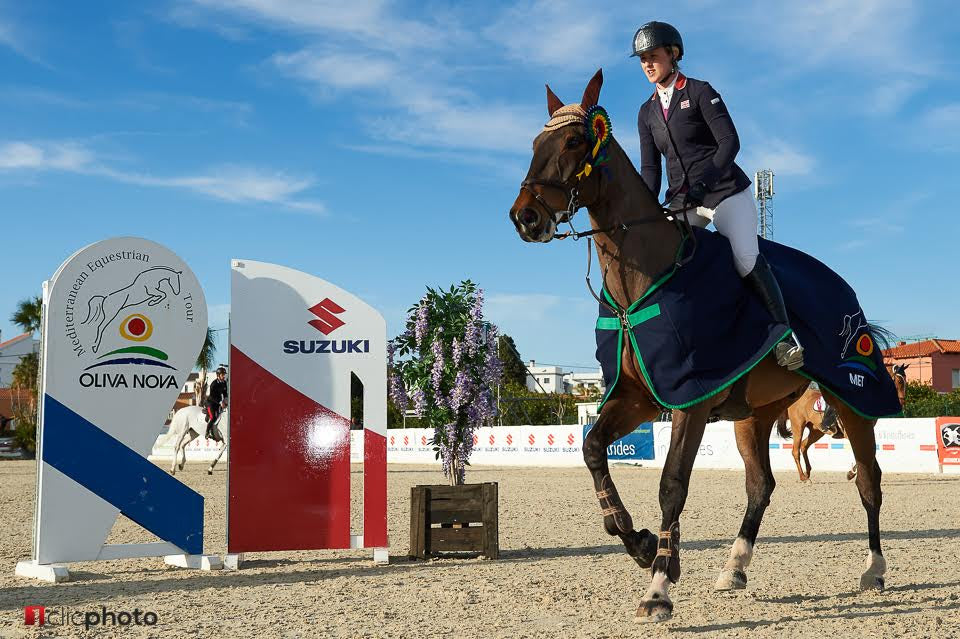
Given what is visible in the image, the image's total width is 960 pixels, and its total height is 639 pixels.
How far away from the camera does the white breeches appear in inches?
206

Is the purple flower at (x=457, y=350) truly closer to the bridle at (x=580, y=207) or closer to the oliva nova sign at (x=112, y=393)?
the oliva nova sign at (x=112, y=393)

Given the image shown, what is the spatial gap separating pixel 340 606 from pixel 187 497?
2.19 m

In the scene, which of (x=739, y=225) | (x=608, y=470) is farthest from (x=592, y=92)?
(x=608, y=470)

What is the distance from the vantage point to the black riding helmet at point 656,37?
17.1 feet

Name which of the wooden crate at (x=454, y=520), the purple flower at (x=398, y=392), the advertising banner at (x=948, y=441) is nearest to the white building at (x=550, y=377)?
the advertising banner at (x=948, y=441)

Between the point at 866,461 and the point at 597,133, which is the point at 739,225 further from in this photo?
the point at 866,461

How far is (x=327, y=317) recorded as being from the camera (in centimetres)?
738

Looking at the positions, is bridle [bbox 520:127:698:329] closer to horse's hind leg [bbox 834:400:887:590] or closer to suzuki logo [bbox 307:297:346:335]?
horse's hind leg [bbox 834:400:887:590]

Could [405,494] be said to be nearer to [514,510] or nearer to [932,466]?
[514,510]

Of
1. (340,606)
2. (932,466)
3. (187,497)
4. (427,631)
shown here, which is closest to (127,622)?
(340,606)

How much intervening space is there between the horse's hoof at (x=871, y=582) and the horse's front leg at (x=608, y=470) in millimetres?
1815

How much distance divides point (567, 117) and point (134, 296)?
395 cm

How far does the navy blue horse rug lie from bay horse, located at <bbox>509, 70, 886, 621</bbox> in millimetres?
92

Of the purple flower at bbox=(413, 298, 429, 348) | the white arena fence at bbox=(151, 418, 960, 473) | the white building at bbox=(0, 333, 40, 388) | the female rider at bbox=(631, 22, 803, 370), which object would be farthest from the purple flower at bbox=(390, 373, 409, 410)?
the white building at bbox=(0, 333, 40, 388)
